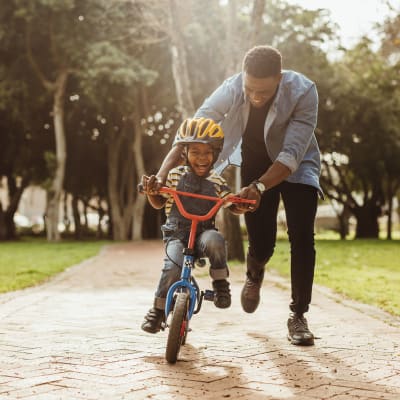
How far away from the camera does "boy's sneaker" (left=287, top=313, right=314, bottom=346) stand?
4.88 m

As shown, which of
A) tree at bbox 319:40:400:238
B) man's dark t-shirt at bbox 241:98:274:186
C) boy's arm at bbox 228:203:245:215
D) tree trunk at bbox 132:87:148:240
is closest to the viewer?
boy's arm at bbox 228:203:245:215

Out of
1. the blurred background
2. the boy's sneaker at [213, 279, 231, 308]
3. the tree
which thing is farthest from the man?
the tree

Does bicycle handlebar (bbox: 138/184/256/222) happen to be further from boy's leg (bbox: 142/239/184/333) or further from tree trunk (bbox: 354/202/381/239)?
tree trunk (bbox: 354/202/381/239)

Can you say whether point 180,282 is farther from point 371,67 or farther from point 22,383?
point 371,67

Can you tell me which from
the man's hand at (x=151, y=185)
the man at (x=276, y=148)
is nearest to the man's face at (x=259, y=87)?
the man at (x=276, y=148)

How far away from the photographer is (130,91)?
2528 cm

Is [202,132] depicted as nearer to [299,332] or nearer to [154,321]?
[154,321]

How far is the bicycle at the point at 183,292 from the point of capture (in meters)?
4.20

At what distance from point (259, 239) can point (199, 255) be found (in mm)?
947

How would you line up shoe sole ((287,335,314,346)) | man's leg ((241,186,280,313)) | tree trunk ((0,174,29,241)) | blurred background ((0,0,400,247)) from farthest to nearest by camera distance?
tree trunk ((0,174,29,241)) → blurred background ((0,0,400,247)) → man's leg ((241,186,280,313)) → shoe sole ((287,335,314,346))

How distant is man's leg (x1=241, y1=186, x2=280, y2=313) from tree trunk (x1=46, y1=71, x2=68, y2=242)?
72.0 feet

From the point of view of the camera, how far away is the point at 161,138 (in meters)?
33.4

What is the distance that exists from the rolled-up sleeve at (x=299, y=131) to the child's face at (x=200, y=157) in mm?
453

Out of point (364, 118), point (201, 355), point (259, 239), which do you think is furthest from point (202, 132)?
point (364, 118)
